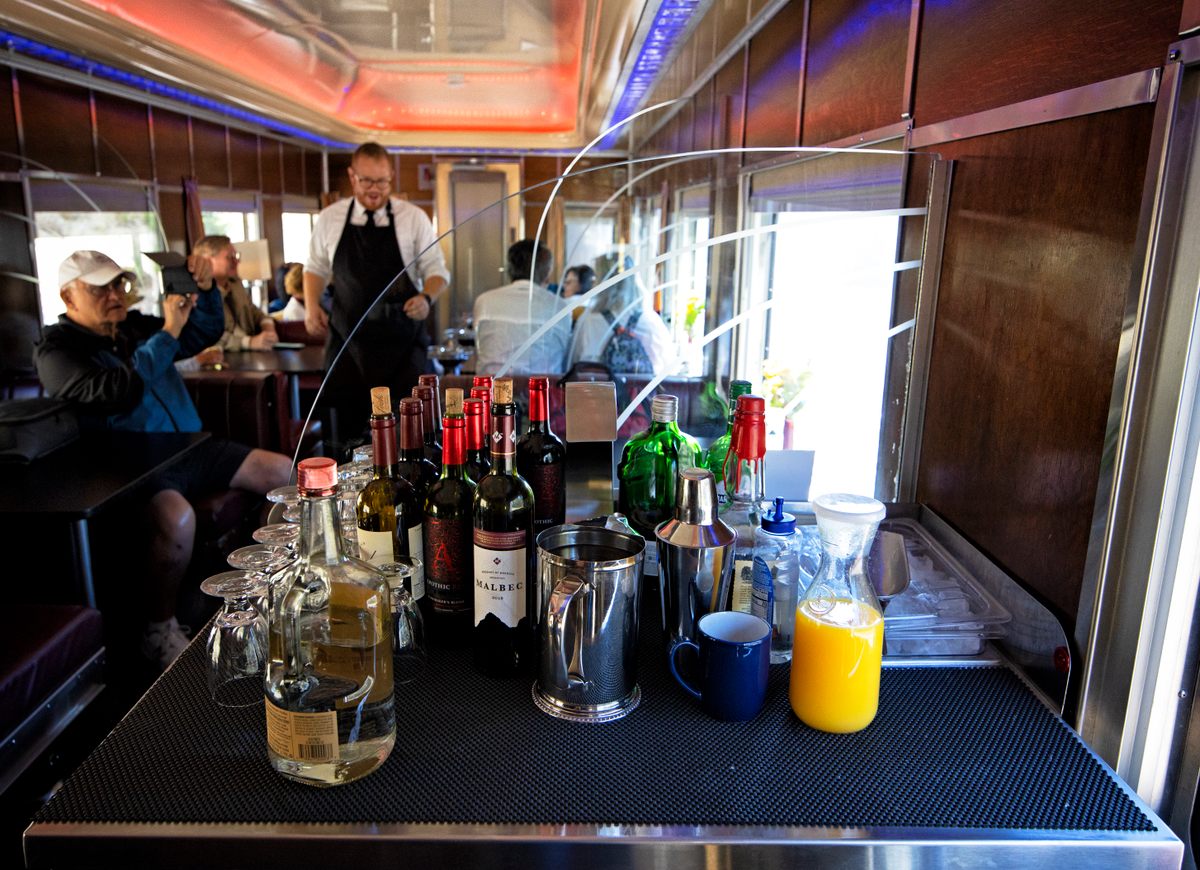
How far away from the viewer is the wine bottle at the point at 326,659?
0.98 m

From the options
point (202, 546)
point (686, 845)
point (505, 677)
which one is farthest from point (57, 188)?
point (686, 845)

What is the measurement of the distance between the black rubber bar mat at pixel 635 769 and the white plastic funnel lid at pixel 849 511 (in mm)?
282

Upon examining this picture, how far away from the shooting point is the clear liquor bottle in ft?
4.09

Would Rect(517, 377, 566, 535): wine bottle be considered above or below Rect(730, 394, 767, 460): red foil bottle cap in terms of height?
below

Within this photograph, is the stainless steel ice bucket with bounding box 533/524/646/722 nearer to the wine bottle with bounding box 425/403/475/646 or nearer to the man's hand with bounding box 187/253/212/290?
the wine bottle with bounding box 425/403/475/646

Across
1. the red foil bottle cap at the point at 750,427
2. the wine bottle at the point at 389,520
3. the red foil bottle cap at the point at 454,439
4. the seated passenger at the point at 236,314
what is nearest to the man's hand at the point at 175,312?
the seated passenger at the point at 236,314

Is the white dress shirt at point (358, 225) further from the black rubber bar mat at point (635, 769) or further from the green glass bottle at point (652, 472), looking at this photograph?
the black rubber bar mat at point (635, 769)

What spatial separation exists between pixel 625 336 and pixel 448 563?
9.38 ft

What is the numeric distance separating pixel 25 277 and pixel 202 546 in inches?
114

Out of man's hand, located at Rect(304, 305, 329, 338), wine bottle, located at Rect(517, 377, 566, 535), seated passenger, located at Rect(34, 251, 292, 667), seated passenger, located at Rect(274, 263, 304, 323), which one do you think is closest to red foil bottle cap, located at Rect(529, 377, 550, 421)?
wine bottle, located at Rect(517, 377, 566, 535)

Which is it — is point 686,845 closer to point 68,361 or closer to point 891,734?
point 891,734

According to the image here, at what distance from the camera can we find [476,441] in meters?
1.24

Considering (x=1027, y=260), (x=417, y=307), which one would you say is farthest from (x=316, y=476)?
(x=417, y=307)

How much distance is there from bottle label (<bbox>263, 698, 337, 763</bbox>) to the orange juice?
60cm
